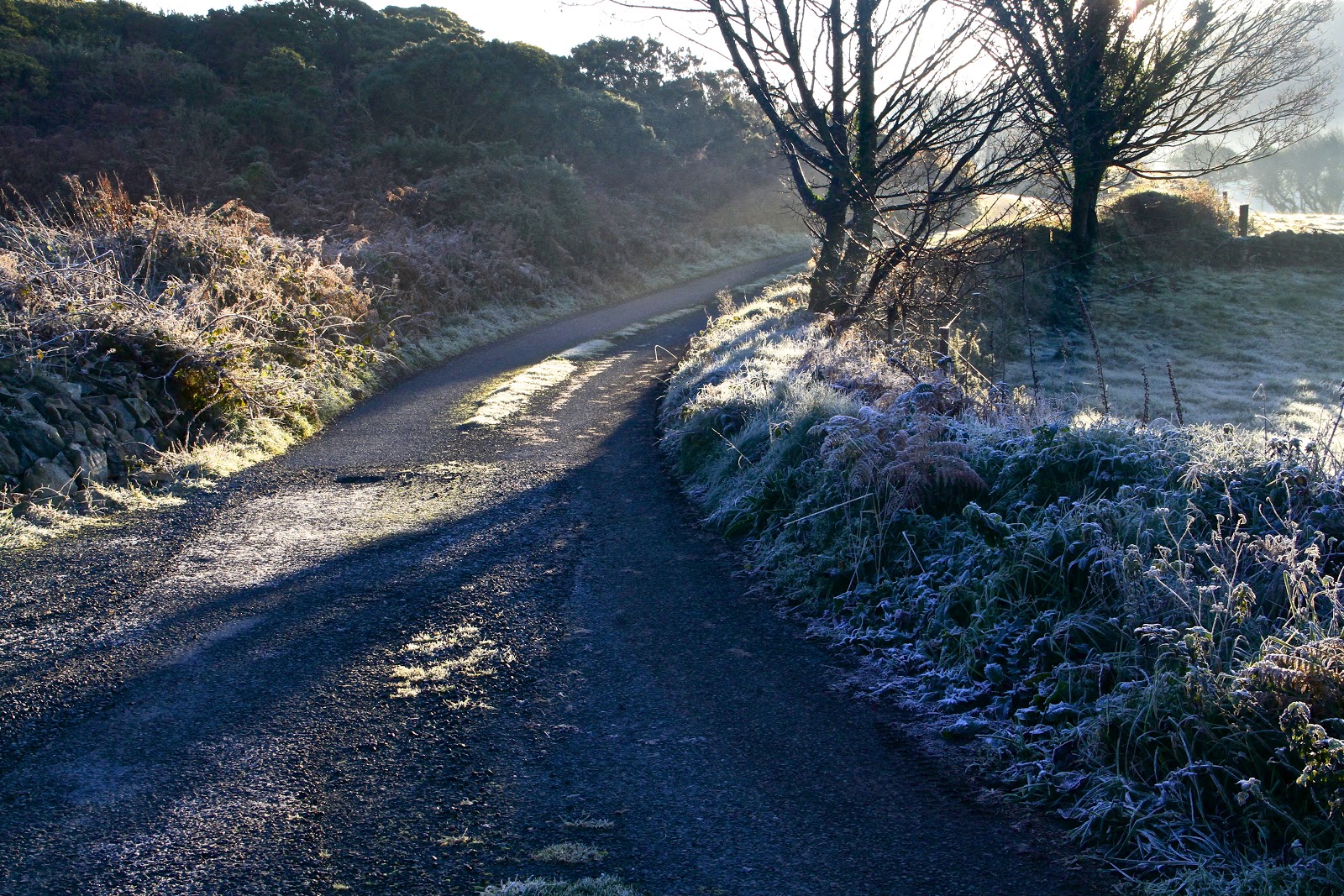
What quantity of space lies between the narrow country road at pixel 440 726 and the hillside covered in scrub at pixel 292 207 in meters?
2.72

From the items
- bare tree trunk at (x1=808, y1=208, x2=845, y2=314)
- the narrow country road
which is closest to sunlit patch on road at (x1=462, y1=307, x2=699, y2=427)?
bare tree trunk at (x1=808, y1=208, x2=845, y2=314)

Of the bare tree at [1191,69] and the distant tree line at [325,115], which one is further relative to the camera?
the distant tree line at [325,115]

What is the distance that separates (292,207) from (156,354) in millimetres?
13324

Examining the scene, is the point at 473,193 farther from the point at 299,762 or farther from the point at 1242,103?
the point at 299,762

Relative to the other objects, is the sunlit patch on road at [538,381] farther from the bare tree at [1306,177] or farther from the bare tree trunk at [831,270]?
the bare tree at [1306,177]

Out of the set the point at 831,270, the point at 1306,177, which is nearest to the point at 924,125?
the point at 831,270

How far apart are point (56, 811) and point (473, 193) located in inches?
970

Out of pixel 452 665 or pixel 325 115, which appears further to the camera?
pixel 325 115

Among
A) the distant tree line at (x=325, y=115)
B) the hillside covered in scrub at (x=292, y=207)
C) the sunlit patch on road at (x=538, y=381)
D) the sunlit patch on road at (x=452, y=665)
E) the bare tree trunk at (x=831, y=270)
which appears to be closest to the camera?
the sunlit patch on road at (x=452, y=665)

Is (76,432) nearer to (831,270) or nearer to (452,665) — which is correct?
(452,665)

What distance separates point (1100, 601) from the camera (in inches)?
178

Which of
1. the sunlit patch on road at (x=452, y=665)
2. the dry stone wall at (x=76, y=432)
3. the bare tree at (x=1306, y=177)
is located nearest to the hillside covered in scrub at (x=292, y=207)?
the dry stone wall at (x=76, y=432)

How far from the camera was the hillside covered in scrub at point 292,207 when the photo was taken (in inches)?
379

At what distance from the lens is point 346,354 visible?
1440 centimetres
